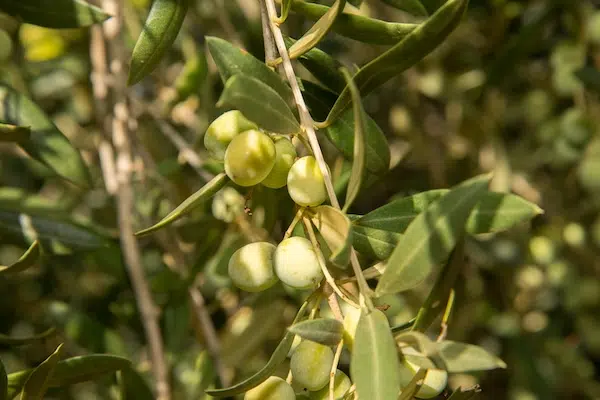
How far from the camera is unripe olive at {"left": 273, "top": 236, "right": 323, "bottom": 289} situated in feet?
1.98

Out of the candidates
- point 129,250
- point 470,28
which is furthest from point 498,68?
point 129,250

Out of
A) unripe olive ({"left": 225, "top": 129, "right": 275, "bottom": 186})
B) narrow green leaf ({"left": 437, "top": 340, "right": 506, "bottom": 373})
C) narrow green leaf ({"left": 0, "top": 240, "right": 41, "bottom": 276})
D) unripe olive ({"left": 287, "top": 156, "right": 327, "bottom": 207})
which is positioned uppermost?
unripe olive ({"left": 225, "top": 129, "right": 275, "bottom": 186})

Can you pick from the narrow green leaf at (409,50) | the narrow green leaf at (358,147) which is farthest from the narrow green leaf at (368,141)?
the narrow green leaf at (358,147)

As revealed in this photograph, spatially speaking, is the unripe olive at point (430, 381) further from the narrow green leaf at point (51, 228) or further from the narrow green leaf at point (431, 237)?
the narrow green leaf at point (51, 228)

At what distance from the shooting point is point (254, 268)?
641 mm

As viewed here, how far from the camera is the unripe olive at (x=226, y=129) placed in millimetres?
644

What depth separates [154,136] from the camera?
4.76 feet

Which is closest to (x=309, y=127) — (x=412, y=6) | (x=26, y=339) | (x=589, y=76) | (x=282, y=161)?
(x=282, y=161)

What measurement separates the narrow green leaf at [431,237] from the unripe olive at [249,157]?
116 millimetres

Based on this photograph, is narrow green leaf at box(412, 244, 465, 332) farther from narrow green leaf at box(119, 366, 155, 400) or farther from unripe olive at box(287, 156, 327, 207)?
narrow green leaf at box(119, 366, 155, 400)

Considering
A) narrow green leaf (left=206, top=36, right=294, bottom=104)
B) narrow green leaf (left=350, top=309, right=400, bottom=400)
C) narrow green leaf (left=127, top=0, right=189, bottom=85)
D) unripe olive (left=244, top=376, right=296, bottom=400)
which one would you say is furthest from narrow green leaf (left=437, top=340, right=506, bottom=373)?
narrow green leaf (left=127, top=0, right=189, bottom=85)

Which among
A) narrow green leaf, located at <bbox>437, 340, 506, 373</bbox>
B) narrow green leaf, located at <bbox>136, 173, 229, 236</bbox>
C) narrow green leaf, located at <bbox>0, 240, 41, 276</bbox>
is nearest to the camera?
narrow green leaf, located at <bbox>437, 340, 506, 373</bbox>

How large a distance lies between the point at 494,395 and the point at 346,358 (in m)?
0.61

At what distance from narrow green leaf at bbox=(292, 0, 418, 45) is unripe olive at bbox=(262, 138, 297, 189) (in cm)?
13
